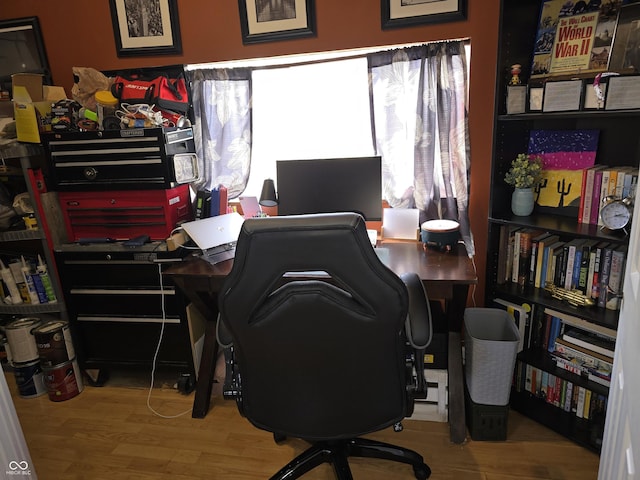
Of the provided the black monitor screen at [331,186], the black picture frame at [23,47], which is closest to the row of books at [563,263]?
the black monitor screen at [331,186]

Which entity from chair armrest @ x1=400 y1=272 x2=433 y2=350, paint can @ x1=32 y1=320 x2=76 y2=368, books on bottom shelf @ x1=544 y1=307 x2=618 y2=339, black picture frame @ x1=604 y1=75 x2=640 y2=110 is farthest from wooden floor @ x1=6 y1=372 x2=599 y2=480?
black picture frame @ x1=604 y1=75 x2=640 y2=110

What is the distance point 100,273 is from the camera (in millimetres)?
2201

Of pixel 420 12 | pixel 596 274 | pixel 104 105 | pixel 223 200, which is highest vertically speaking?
pixel 420 12

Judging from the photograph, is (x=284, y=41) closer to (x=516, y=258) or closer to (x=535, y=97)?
(x=535, y=97)

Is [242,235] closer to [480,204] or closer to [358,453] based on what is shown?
[358,453]

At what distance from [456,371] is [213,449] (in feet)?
3.65

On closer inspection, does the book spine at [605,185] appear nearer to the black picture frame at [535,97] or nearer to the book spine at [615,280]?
the book spine at [615,280]

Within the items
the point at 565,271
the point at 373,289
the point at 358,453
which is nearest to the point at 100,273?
the point at 358,453

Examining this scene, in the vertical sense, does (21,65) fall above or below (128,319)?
above

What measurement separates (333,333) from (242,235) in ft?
1.18

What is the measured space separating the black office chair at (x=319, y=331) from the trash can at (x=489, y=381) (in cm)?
55

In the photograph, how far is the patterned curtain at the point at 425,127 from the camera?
80.7 inches

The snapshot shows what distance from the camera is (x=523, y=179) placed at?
185 centimetres

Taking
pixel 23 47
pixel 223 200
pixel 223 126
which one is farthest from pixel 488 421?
pixel 23 47
